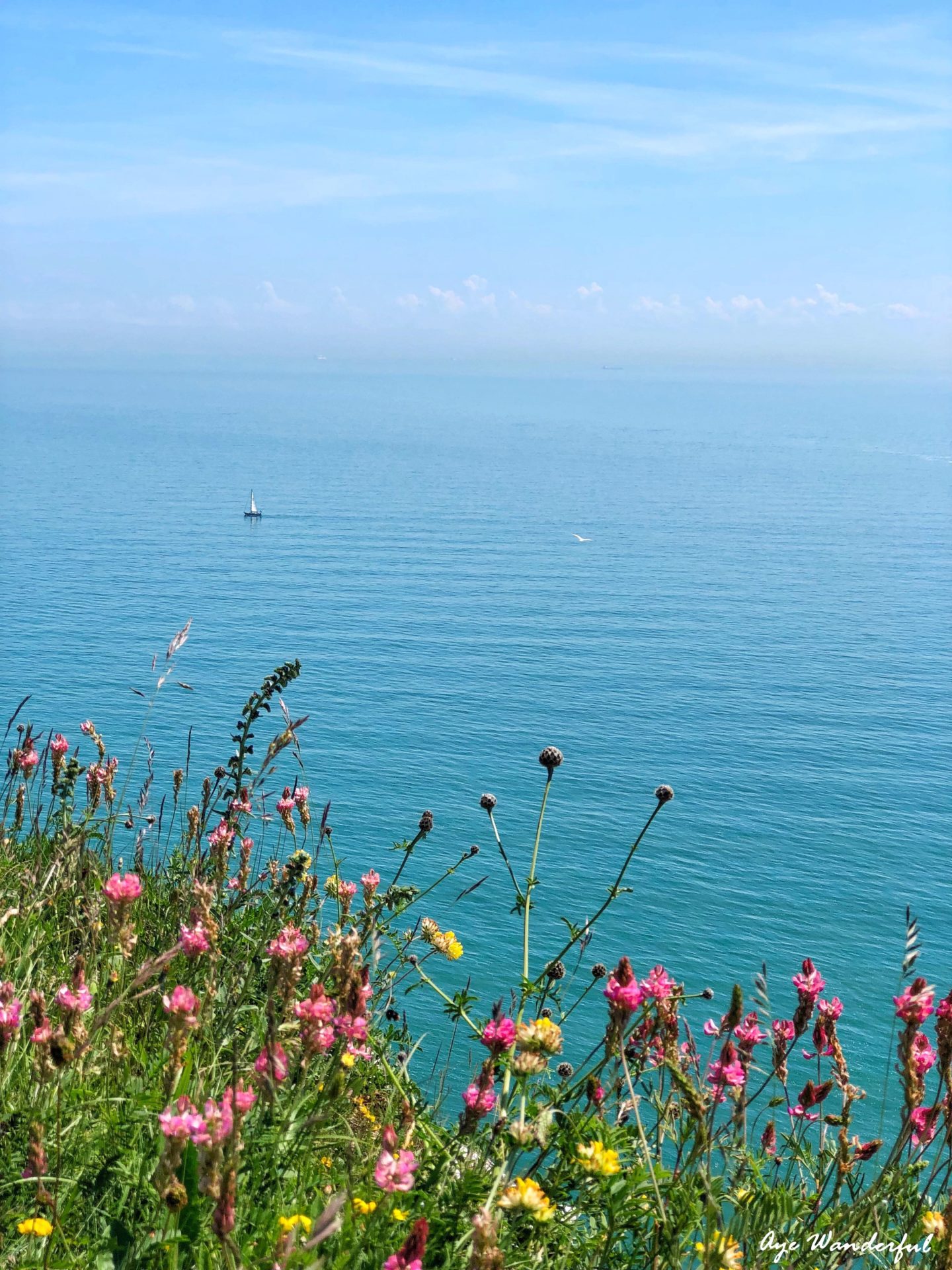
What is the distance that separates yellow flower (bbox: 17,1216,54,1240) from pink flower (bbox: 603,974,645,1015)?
1.41 m

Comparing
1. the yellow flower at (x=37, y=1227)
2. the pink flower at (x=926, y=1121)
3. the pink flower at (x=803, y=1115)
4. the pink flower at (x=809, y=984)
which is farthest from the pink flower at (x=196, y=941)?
the pink flower at (x=803, y=1115)

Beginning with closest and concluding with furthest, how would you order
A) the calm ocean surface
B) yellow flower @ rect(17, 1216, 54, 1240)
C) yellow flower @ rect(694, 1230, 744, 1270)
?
yellow flower @ rect(694, 1230, 744, 1270), yellow flower @ rect(17, 1216, 54, 1240), the calm ocean surface

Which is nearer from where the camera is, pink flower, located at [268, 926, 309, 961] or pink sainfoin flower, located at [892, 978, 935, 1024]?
pink sainfoin flower, located at [892, 978, 935, 1024]

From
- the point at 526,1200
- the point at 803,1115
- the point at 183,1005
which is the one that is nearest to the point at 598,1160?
the point at 526,1200

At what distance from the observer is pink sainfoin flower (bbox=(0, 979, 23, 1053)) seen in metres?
2.65

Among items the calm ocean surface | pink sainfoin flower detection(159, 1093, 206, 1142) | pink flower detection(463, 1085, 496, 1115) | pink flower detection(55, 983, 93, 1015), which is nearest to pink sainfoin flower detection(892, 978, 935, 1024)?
pink flower detection(463, 1085, 496, 1115)

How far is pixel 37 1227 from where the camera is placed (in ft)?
8.55

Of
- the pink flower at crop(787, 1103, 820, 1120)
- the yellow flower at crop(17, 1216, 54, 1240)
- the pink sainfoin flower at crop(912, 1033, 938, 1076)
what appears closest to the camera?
the yellow flower at crop(17, 1216, 54, 1240)

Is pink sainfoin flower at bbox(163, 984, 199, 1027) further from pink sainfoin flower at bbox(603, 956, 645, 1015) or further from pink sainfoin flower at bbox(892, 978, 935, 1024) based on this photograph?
pink sainfoin flower at bbox(892, 978, 935, 1024)

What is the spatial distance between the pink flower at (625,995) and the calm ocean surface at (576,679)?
1838 centimetres

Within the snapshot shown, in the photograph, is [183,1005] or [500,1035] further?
[500,1035]

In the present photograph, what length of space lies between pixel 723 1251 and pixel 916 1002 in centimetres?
79

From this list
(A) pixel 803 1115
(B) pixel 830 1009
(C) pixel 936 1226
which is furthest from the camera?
(A) pixel 803 1115

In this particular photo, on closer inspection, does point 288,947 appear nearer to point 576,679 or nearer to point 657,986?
point 657,986
